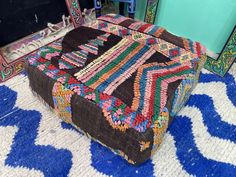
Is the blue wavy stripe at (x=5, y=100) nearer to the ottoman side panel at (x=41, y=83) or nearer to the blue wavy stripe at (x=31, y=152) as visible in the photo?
the blue wavy stripe at (x=31, y=152)

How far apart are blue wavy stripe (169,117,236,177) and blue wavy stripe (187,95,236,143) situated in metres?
0.12

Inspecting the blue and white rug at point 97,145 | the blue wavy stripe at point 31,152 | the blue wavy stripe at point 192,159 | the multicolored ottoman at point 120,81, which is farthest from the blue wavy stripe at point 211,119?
the blue wavy stripe at point 31,152

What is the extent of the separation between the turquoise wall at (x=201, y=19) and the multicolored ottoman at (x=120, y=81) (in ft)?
1.32

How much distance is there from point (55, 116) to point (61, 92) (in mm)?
283

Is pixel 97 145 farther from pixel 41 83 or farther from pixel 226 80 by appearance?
pixel 226 80

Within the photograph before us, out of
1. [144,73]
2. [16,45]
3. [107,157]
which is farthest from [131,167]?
[16,45]

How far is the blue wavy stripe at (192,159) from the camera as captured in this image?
0.98 m

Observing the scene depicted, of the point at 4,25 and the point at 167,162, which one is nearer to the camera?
the point at 167,162

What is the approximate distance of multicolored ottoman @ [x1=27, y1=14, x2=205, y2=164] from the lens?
858 millimetres

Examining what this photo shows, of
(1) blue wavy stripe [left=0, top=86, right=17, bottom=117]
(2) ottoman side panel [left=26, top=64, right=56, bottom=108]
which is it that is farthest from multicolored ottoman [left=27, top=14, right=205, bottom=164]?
(1) blue wavy stripe [left=0, top=86, right=17, bottom=117]

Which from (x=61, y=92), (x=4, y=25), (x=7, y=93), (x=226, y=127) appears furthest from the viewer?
(x=4, y=25)

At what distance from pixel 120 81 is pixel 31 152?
1.78 ft

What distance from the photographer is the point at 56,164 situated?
0.99 m

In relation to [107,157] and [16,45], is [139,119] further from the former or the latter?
[16,45]
